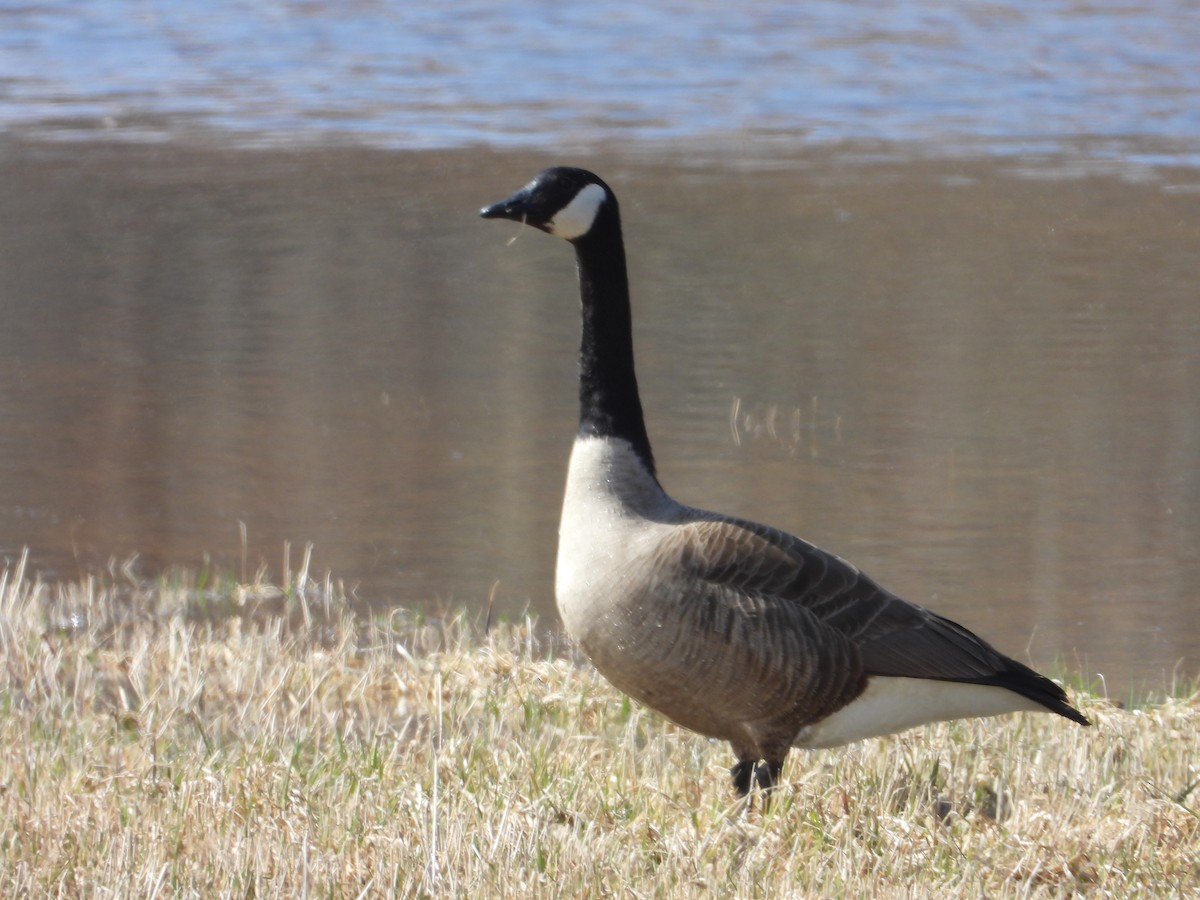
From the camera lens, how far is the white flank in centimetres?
463

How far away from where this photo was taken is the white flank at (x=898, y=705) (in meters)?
4.63

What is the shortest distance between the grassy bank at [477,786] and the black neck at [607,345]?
88 centimetres

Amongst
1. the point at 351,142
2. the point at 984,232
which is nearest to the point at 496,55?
the point at 351,142

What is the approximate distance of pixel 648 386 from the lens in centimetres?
1103

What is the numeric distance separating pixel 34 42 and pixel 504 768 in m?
34.2

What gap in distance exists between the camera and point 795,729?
15.0ft

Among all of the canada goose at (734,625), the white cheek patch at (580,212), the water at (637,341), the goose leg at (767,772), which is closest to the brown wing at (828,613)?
the canada goose at (734,625)

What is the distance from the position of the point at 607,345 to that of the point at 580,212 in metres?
0.36

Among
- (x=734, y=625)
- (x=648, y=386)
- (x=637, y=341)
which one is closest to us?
(x=734, y=625)

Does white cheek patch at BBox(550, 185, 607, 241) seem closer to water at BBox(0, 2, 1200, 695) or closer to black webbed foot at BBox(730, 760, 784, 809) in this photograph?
black webbed foot at BBox(730, 760, 784, 809)

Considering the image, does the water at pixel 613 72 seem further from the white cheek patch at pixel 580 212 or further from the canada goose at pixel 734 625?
the canada goose at pixel 734 625

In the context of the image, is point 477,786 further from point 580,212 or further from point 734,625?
point 580,212

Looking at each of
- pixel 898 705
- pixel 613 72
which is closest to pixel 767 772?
pixel 898 705

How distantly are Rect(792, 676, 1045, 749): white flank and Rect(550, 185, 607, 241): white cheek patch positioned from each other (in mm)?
Answer: 1421
